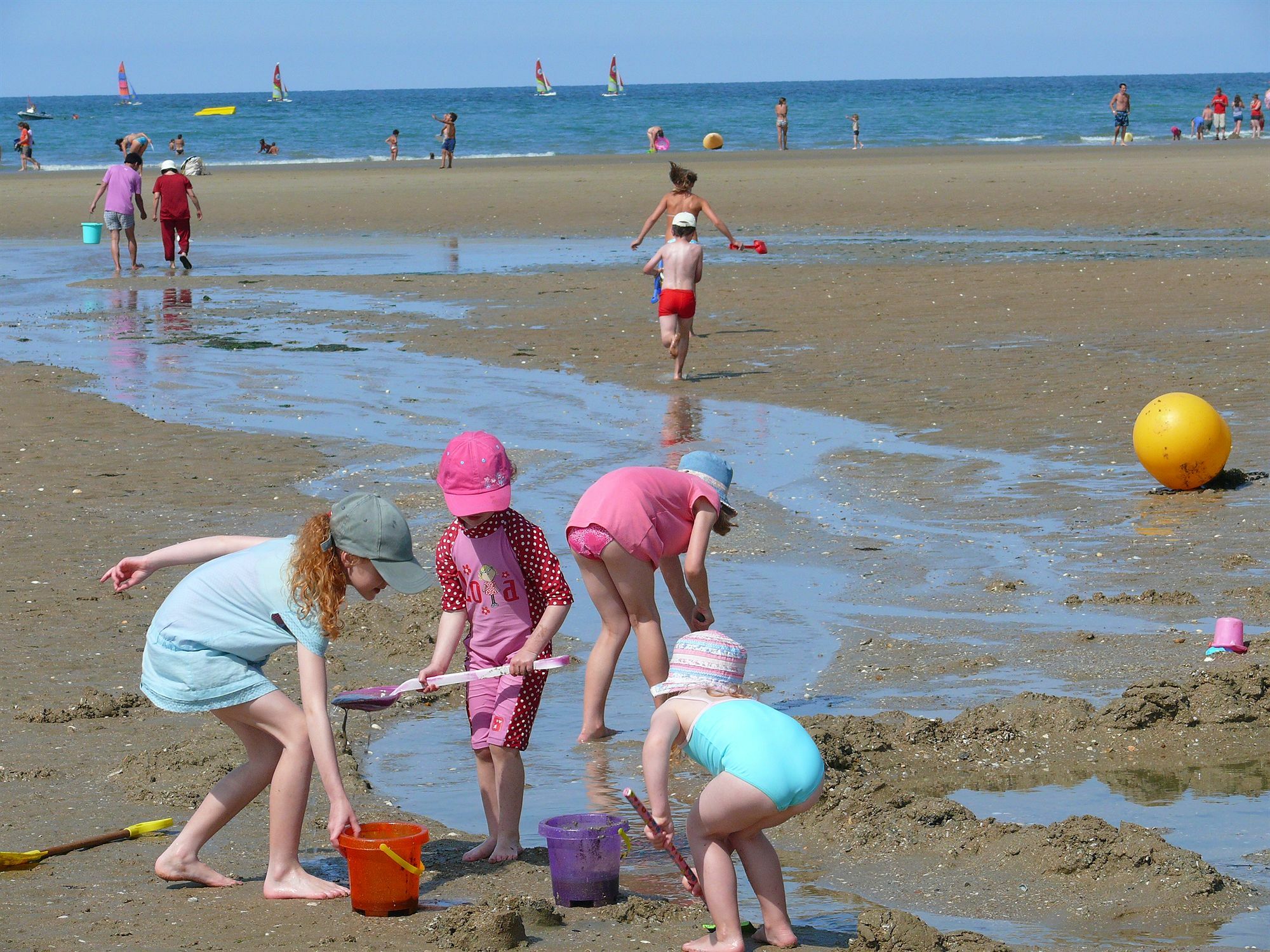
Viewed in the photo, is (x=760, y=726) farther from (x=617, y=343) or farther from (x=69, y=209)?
(x=69, y=209)

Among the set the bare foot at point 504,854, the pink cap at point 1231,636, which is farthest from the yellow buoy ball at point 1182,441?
the bare foot at point 504,854

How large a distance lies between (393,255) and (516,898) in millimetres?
22636

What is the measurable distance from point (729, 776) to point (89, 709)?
324 centimetres

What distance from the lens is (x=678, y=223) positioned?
13977mm

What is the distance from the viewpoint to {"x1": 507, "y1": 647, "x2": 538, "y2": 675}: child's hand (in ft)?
16.8

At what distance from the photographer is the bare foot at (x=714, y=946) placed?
14.1 ft

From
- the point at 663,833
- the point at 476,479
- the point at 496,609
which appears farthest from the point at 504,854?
the point at 476,479

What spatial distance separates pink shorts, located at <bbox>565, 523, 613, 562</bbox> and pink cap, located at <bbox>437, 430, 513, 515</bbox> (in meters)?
0.99

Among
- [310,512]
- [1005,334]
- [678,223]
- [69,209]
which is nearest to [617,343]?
[678,223]

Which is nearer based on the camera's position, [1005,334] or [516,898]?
[516,898]

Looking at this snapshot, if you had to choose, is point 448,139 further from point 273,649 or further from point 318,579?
point 318,579

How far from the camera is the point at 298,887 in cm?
474

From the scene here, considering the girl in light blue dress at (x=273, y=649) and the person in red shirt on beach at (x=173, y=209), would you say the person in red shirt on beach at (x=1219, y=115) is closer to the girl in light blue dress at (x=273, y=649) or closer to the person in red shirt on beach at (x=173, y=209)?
the person in red shirt on beach at (x=173, y=209)

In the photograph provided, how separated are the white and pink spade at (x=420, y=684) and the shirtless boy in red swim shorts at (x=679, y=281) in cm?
898
